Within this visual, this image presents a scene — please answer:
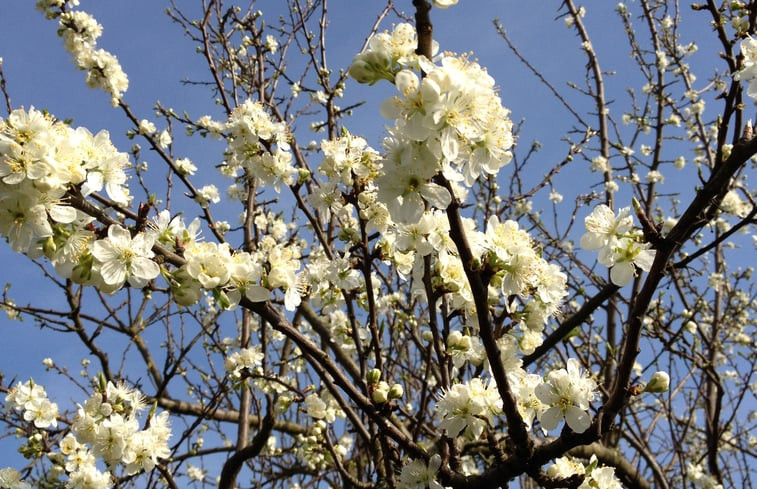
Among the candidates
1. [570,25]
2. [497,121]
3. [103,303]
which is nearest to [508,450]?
[497,121]

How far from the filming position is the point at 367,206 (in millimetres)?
2455

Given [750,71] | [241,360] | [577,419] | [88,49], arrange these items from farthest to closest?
[88,49], [241,360], [750,71], [577,419]

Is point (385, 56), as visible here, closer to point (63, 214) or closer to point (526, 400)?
point (63, 214)

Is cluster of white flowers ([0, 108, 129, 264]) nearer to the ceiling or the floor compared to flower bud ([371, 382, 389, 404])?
nearer to the ceiling

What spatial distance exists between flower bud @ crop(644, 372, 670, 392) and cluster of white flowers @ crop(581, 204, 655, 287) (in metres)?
0.31

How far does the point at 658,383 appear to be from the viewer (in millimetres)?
1847

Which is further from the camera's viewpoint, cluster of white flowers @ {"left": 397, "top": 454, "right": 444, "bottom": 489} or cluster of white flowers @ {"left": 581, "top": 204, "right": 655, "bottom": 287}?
cluster of white flowers @ {"left": 397, "top": 454, "right": 444, "bottom": 489}

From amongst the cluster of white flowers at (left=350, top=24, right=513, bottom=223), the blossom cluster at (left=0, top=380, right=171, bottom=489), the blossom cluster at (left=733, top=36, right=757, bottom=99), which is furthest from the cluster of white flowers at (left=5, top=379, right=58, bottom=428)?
the blossom cluster at (left=733, top=36, right=757, bottom=99)

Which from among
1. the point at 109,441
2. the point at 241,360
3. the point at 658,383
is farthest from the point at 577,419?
the point at 241,360

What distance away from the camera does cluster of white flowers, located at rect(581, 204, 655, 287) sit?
1.86 m

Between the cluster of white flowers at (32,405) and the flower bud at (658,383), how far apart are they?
3609mm

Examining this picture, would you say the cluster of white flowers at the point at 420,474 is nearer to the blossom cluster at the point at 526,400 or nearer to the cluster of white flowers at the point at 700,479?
the blossom cluster at the point at 526,400

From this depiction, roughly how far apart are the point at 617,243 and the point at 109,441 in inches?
89.9

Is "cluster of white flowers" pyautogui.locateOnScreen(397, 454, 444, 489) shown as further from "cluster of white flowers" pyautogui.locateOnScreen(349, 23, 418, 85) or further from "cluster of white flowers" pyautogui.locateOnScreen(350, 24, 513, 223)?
"cluster of white flowers" pyautogui.locateOnScreen(349, 23, 418, 85)
